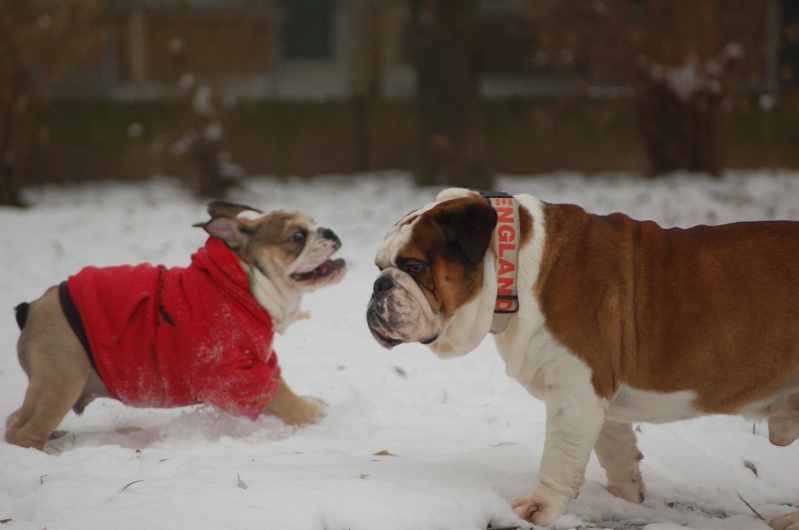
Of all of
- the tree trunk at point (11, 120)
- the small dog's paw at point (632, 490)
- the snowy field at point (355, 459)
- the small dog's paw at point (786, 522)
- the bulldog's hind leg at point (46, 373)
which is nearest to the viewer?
the snowy field at point (355, 459)

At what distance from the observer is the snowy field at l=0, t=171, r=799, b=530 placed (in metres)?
3.12

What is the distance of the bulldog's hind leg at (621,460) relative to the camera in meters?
3.53

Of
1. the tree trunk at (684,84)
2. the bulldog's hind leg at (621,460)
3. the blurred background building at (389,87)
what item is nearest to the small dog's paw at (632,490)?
the bulldog's hind leg at (621,460)

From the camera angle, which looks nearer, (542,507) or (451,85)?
(542,507)

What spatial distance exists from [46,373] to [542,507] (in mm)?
2335

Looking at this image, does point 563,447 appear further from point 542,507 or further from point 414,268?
point 414,268

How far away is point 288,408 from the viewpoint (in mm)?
4410

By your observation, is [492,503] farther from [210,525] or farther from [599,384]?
[210,525]

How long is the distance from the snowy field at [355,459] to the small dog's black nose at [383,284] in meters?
0.74

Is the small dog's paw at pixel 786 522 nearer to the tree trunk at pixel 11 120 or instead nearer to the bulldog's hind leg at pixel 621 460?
the bulldog's hind leg at pixel 621 460

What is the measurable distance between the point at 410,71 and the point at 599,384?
12240 mm

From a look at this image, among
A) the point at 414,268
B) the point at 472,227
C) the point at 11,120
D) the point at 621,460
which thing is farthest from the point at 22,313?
the point at 11,120

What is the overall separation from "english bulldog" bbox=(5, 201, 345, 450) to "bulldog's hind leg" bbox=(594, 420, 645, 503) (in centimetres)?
157

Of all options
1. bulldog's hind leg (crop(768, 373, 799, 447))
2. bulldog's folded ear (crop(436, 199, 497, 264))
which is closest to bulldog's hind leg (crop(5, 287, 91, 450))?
bulldog's folded ear (crop(436, 199, 497, 264))
